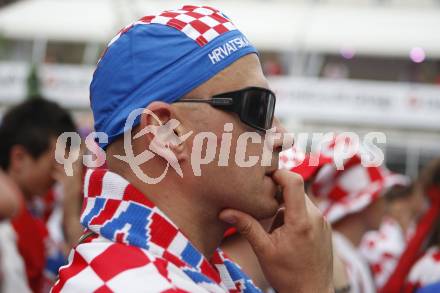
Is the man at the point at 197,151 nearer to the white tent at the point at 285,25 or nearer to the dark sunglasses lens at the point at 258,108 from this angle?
the dark sunglasses lens at the point at 258,108

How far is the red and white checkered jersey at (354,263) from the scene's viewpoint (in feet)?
15.2

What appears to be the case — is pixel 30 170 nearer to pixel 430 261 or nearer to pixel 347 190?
pixel 347 190

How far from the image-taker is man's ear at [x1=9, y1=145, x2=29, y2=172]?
4.23 m

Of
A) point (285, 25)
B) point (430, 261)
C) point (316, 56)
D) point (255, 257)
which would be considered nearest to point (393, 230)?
point (430, 261)

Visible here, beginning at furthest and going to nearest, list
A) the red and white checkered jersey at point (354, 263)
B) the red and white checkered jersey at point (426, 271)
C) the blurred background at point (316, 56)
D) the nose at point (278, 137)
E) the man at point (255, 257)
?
the blurred background at point (316, 56), the red and white checkered jersey at point (354, 263), the red and white checkered jersey at point (426, 271), the man at point (255, 257), the nose at point (278, 137)

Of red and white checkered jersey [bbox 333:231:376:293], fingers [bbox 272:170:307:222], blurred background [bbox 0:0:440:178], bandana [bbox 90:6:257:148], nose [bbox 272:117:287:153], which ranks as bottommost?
blurred background [bbox 0:0:440:178]

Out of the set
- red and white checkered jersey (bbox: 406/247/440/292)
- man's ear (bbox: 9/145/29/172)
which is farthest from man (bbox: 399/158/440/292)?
man's ear (bbox: 9/145/29/172)

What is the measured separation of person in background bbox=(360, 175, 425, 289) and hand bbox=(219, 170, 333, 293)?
4659 mm

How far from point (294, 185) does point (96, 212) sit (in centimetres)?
50

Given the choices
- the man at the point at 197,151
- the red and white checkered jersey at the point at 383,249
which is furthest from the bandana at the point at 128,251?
the red and white checkered jersey at the point at 383,249

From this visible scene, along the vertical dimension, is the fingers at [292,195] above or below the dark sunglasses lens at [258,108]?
below

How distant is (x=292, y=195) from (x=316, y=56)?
2071 centimetres

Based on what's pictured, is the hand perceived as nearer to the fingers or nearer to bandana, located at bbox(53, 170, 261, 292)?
the fingers

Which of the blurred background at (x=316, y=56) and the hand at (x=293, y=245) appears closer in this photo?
the hand at (x=293, y=245)
